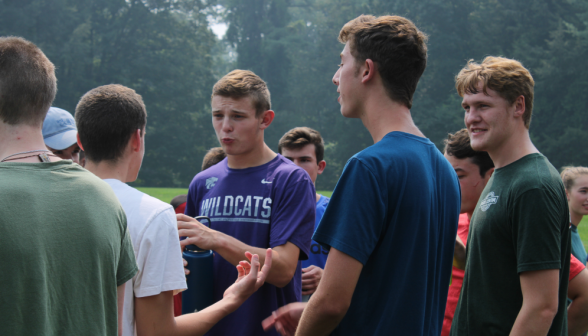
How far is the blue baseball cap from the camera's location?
3.43 m

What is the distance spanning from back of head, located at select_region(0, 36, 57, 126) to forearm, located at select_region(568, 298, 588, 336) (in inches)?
110

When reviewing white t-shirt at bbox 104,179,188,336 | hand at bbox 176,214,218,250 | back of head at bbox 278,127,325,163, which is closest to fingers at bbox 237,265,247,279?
hand at bbox 176,214,218,250

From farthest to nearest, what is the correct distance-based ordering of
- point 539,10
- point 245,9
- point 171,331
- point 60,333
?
point 245,9 < point 539,10 < point 171,331 < point 60,333

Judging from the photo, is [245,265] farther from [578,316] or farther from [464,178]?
[578,316]

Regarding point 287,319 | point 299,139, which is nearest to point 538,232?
point 287,319

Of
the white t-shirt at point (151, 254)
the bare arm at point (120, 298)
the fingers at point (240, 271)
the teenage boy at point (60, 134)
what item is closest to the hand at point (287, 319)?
the fingers at point (240, 271)

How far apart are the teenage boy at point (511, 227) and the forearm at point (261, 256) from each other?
0.99 meters

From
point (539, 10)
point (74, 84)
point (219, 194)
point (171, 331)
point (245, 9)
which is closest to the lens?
point (171, 331)

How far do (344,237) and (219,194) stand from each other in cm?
159

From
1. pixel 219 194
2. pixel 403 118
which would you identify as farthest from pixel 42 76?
pixel 219 194

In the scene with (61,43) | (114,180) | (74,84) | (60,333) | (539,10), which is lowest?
(60,333)

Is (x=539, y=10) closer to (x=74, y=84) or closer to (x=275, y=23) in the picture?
(x=275, y=23)

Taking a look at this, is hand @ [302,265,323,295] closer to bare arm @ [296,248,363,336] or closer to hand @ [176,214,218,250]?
hand @ [176,214,218,250]

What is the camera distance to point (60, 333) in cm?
167
